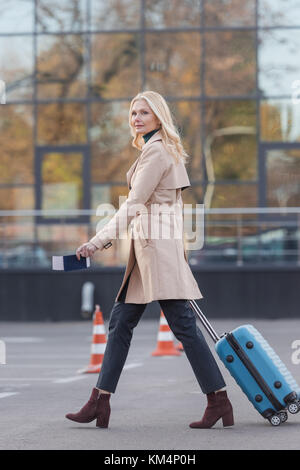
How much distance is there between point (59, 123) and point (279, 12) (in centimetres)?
492

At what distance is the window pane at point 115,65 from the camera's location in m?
22.9

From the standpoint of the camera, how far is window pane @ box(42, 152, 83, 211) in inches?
905

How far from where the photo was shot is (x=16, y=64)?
2328 cm

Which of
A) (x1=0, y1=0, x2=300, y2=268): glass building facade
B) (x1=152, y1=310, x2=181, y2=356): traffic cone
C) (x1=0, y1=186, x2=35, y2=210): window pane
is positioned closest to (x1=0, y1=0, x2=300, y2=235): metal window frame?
(x1=0, y1=0, x2=300, y2=268): glass building facade

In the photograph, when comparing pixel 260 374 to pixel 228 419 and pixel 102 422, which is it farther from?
pixel 102 422

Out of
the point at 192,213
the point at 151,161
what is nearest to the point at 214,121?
the point at 192,213

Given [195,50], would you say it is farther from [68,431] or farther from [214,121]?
[68,431]

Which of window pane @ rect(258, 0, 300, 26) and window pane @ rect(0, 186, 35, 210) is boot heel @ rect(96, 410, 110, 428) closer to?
Answer: window pane @ rect(0, 186, 35, 210)

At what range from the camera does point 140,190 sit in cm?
670

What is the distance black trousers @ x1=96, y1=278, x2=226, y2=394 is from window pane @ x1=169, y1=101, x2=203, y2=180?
15607 millimetres
